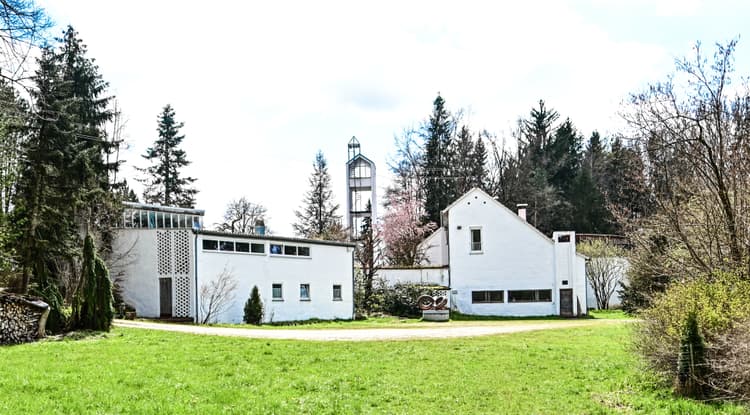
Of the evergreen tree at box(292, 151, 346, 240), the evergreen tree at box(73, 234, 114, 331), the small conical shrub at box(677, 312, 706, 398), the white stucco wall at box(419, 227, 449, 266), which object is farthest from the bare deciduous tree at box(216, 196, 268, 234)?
the small conical shrub at box(677, 312, 706, 398)

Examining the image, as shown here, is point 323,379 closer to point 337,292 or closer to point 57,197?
point 57,197

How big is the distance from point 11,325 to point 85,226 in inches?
539

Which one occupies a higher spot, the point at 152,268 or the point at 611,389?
the point at 152,268

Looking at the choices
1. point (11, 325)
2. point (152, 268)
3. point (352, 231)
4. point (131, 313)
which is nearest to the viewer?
point (11, 325)

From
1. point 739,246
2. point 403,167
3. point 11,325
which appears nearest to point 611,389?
point 739,246

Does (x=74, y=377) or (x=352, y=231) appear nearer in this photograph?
(x=74, y=377)

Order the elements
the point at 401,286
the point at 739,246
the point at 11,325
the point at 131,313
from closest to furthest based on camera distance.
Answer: the point at 739,246
the point at 11,325
the point at 131,313
the point at 401,286

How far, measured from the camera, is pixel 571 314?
36.9 meters

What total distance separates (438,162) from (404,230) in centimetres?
852

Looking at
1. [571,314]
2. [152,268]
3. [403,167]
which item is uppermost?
[403,167]

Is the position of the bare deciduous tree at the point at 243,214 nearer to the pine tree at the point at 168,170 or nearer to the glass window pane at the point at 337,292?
the pine tree at the point at 168,170

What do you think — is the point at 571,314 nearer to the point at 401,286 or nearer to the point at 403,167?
the point at 401,286

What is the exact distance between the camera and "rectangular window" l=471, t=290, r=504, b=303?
3779 cm

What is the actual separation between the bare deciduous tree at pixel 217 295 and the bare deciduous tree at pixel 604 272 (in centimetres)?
2198
